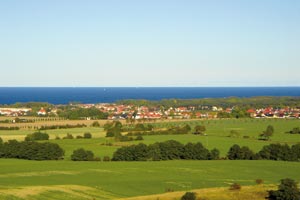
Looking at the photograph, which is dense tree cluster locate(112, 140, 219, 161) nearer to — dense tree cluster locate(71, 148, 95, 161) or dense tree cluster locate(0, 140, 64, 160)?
dense tree cluster locate(71, 148, 95, 161)

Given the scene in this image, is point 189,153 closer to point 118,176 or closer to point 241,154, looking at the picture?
point 241,154

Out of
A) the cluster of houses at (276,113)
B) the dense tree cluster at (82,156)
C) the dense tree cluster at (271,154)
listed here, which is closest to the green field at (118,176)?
the dense tree cluster at (82,156)

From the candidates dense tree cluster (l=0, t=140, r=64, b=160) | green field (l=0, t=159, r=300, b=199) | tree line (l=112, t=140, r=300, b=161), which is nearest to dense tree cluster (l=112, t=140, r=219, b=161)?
tree line (l=112, t=140, r=300, b=161)

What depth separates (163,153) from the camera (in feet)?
210

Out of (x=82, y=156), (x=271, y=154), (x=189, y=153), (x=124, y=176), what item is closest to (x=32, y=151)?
(x=82, y=156)

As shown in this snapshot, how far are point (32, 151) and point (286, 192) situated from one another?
3535 centimetres

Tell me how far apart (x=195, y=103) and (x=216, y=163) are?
131m

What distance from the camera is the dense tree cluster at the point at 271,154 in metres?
63.1

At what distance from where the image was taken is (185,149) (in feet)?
212

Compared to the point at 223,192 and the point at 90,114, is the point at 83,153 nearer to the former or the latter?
the point at 223,192

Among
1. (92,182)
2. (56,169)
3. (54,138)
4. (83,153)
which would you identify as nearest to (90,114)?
(54,138)

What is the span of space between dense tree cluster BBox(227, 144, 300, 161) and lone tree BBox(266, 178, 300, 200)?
80.6 ft

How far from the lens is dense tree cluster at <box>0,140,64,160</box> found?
63594mm

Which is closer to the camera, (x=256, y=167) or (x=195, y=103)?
(x=256, y=167)
